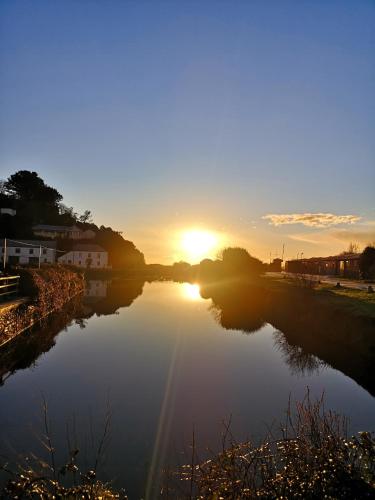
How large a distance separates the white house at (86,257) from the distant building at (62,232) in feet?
48.6

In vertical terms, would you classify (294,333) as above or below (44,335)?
above

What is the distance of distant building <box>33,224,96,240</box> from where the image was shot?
107375 mm

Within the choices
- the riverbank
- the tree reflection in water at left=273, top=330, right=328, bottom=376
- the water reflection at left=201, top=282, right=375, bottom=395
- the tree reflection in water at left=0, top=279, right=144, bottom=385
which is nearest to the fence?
the riverbank

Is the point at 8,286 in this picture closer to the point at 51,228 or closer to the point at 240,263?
the point at 240,263

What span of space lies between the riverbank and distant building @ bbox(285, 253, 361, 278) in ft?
132

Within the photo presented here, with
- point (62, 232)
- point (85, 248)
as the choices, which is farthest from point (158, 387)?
point (62, 232)

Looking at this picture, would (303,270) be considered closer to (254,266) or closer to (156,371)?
(254,266)

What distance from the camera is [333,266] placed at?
6981cm

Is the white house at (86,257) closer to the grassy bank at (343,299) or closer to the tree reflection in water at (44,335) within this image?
the tree reflection in water at (44,335)

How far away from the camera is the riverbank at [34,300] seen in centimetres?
1875

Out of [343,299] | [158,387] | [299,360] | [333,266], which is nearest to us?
[158,387]

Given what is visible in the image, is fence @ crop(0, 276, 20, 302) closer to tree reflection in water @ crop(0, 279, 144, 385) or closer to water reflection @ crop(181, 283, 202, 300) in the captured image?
tree reflection in water @ crop(0, 279, 144, 385)

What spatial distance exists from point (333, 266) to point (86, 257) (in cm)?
5932

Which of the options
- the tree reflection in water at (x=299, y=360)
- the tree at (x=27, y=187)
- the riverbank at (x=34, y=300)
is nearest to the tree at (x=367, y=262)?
the tree reflection in water at (x=299, y=360)
